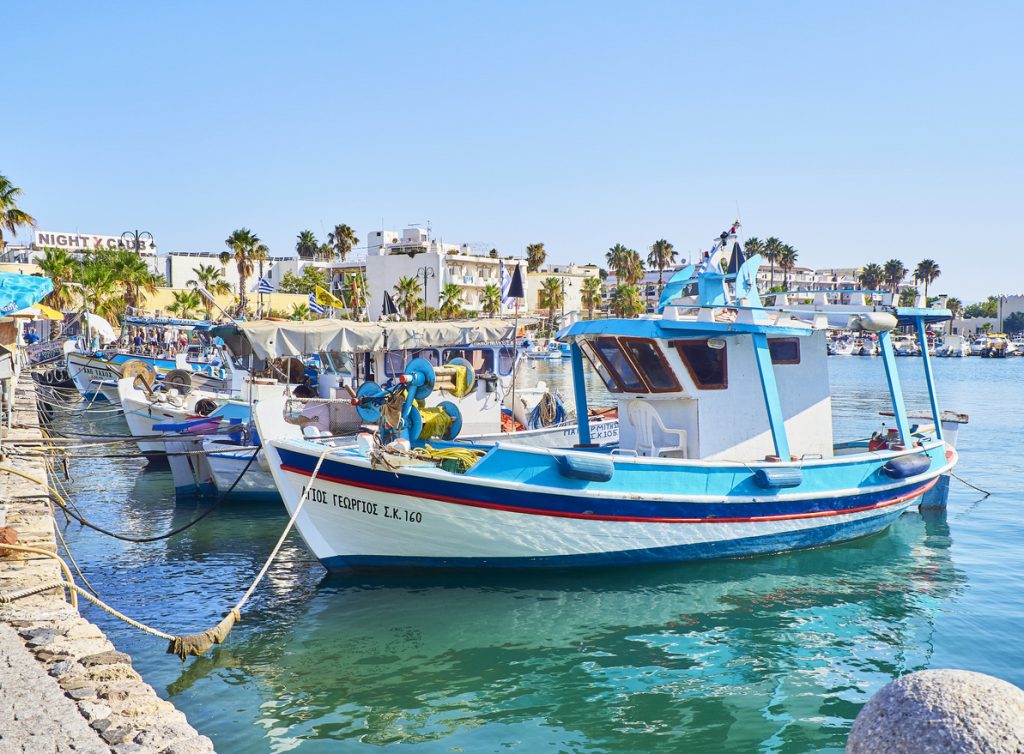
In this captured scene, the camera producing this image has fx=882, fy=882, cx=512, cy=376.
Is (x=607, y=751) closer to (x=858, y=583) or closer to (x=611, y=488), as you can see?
(x=611, y=488)

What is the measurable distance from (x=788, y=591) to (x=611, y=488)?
3108 millimetres

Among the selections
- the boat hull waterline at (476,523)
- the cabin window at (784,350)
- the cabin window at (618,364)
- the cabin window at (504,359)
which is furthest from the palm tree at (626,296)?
the boat hull waterline at (476,523)

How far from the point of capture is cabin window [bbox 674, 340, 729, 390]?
13.5 metres

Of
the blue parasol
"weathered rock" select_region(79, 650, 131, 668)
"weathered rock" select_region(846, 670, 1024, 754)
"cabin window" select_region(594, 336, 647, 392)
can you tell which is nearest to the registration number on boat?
"cabin window" select_region(594, 336, 647, 392)

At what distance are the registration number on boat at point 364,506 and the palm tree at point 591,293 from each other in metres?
85.2

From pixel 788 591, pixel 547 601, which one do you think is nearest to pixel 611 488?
pixel 547 601

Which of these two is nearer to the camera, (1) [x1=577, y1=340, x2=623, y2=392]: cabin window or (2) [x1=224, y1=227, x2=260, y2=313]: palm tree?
(1) [x1=577, y1=340, x2=623, y2=392]: cabin window

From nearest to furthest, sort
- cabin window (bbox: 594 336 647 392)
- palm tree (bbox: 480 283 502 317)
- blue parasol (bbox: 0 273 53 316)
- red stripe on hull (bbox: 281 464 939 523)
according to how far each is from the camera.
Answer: red stripe on hull (bbox: 281 464 939 523), blue parasol (bbox: 0 273 53 316), cabin window (bbox: 594 336 647 392), palm tree (bbox: 480 283 502 317)

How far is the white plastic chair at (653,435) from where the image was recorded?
13.9 metres

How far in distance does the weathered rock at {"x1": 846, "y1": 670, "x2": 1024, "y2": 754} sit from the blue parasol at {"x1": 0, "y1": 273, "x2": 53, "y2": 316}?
13.2 meters

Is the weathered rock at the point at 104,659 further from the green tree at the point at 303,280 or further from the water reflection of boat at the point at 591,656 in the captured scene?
the green tree at the point at 303,280

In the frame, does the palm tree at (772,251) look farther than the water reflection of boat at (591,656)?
Yes

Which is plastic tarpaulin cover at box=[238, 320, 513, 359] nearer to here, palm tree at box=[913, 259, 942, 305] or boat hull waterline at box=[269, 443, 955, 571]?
boat hull waterline at box=[269, 443, 955, 571]

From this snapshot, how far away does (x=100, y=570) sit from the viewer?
13.9 m
